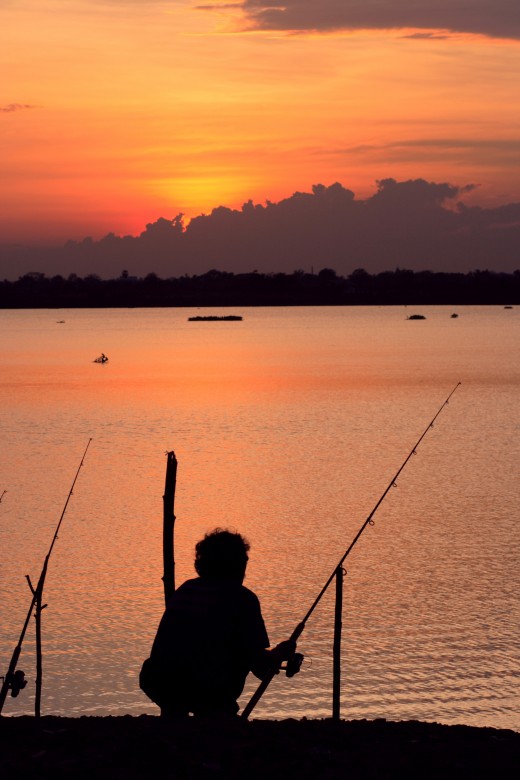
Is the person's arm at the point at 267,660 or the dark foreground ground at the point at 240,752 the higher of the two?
the person's arm at the point at 267,660

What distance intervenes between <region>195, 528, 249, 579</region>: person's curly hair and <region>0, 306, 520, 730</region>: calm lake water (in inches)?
298

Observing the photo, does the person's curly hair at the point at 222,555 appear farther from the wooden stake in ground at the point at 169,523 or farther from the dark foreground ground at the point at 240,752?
the wooden stake in ground at the point at 169,523

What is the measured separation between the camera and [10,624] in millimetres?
18328

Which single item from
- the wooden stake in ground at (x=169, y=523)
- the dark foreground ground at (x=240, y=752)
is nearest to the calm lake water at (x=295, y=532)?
the wooden stake in ground at (x=169, y=523)

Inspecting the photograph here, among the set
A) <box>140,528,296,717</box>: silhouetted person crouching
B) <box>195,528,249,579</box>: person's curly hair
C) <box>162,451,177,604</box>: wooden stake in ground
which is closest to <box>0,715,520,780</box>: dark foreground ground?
<box>140,528,296,717</box>: silhouetted person crouching

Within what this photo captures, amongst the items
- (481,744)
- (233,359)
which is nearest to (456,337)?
(233,359)

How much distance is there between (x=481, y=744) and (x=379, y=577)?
1482cm

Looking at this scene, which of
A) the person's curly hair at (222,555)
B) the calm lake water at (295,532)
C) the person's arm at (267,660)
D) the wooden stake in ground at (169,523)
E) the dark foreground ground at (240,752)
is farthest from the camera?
the calm lake water at (295,532)

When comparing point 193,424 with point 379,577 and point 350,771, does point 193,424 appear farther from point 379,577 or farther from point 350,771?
point 350,771

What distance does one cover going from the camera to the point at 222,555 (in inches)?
271

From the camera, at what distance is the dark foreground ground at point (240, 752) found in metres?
6.64

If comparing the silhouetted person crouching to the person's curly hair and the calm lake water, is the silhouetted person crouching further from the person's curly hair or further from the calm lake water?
the calm lake water

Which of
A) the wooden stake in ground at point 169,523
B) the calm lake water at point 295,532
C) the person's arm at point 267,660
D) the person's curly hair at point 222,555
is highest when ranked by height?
the person's curly hair at point 222,555

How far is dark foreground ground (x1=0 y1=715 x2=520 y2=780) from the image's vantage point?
21.8 feet
